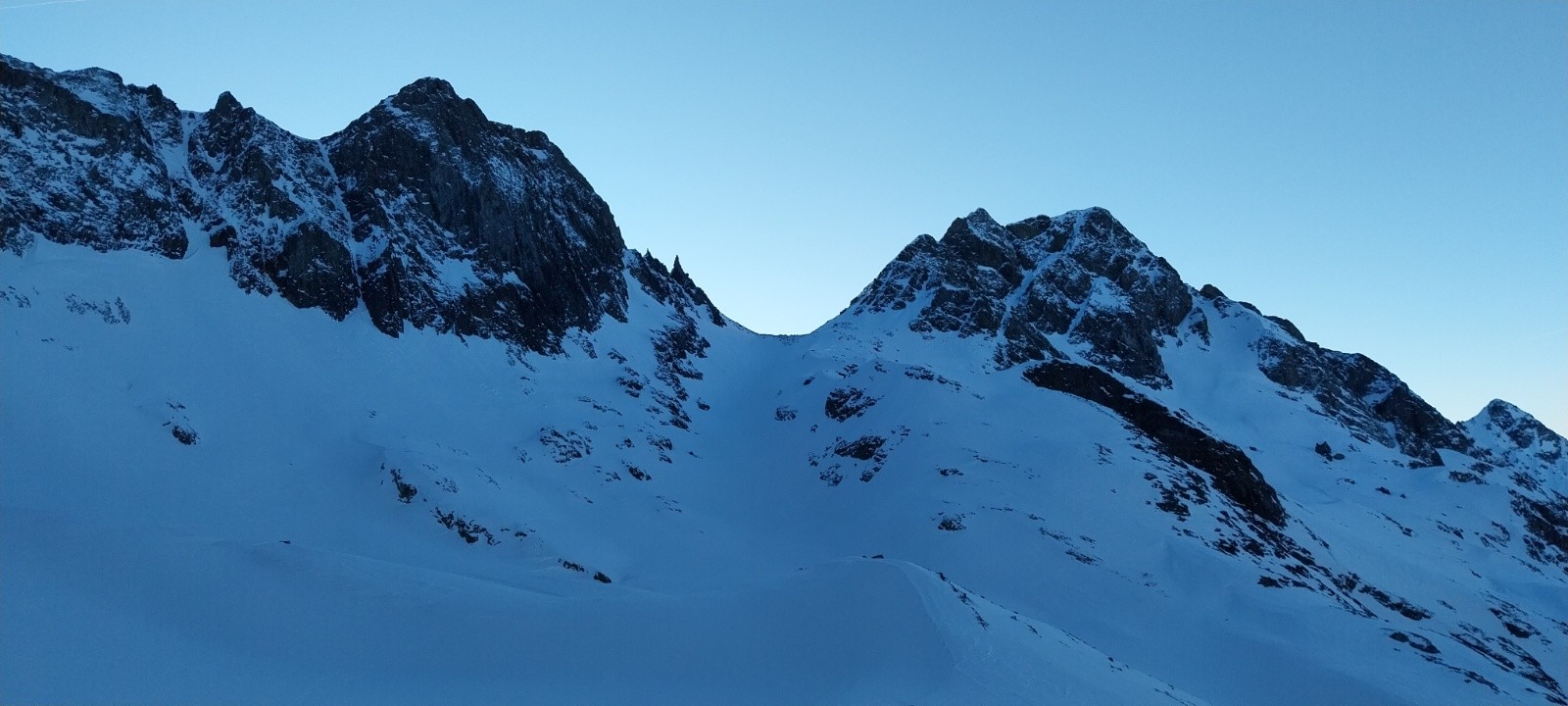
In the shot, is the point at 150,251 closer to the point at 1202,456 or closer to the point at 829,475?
the point at 829,475

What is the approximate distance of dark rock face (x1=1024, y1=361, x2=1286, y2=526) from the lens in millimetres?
67062

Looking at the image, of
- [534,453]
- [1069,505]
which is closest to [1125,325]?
[1069,505]

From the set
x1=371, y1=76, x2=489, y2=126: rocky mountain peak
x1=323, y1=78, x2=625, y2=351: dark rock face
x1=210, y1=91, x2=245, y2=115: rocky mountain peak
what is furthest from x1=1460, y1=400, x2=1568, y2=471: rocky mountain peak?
x1=210, y1=91, x2=245, y2=115: rocky mountain peak

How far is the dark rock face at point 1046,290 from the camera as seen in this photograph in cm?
10486

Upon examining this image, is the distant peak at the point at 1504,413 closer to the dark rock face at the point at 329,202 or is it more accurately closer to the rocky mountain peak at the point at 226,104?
the dark rock face at the point at 329,202

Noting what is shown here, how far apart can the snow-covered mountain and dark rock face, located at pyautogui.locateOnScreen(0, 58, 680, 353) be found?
0.35 m

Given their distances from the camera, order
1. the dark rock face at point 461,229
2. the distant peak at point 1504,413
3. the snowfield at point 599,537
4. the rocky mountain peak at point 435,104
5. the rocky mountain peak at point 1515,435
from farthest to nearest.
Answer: the distant peak at point 1504,413 → the rocky mountain peak at point 1515,435 → the rocky mountain peak at point 435,104 → the dark rock face at point 461,229 → the snowfield at point 599,537

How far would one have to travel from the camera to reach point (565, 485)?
190ft

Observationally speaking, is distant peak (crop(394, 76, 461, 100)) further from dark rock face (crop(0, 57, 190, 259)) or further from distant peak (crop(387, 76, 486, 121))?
dark rock face (crop(0, 57, 190, 259))

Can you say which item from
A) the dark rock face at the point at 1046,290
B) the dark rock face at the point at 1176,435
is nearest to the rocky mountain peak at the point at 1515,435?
the dark rock face at the point at 1046,290

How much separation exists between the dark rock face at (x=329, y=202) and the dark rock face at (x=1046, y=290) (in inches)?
1539

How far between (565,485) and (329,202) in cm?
3518

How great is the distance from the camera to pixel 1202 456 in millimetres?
70375

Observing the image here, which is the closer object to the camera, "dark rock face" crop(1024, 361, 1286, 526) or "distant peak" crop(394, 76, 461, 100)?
"dark rock face" crop(1024, 361, 1286, 526)
